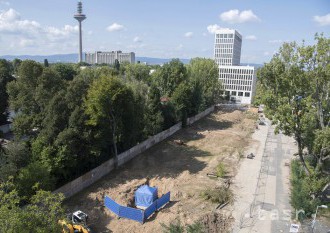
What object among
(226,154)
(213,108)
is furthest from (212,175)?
(213,108)

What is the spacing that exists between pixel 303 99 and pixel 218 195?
1114 centimetres

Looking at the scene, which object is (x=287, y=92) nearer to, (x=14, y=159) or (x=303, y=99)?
(x=303, y=99)

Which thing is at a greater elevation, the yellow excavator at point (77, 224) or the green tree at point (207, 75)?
the green tree at point (207, 75)

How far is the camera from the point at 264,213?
79.7 ft

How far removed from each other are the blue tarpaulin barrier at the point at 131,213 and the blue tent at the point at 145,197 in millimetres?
2504

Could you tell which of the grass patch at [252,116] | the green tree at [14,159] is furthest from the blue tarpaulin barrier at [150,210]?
the grass patch at [252,116]

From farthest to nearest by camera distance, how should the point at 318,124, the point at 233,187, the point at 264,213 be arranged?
the point at 233,187 < the point at 318,124 < the point at 264,213

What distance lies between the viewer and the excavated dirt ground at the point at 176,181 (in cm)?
2328

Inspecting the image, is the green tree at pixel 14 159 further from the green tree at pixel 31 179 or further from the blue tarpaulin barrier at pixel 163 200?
the blue tarpaulin barrier at pixel 163 200

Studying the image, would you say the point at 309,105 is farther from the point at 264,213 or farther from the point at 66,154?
the point at 66,154

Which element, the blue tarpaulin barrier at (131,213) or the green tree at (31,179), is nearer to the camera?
the green tree at (31,179)

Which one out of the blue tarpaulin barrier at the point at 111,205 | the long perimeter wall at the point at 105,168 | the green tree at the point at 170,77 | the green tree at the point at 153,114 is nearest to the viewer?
the blue tarpaulin barrier at the point at 111,205

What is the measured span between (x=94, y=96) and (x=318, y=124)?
22076 mm

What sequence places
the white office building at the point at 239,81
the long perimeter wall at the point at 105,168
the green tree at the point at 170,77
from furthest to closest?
the white office building at the point at 239,81
the green tree at the point at 170,77
the long perimeter wall at the point at 105,168
